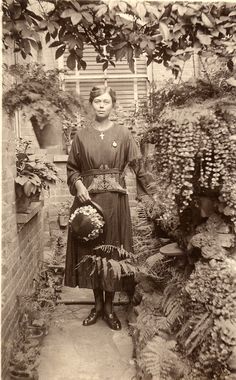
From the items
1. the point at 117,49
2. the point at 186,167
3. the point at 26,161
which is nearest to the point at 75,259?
the point at 26,161

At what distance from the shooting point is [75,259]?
4309 millimetres

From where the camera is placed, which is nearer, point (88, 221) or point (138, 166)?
point (88, 221)

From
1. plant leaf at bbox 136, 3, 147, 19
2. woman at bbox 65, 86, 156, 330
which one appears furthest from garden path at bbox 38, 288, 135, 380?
plant leaf at bbox 136, 3, 147, 19

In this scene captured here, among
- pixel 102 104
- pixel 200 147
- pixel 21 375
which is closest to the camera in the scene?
pixel 200 147

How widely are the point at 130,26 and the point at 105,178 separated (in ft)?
4.98

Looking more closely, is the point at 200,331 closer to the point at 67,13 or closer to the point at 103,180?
the point at 103,180

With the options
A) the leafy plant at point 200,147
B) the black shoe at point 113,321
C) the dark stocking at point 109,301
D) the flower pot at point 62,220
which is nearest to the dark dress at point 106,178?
the dark stocking at point 109,301

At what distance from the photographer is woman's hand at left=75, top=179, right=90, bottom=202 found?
4.05m

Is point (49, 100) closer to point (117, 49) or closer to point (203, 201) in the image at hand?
point (117, 49)

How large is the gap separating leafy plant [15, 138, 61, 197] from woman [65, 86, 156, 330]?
33 centimetres

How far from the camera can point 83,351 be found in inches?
150

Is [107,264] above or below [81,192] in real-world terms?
below

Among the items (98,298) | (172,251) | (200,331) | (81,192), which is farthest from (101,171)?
(200,331)

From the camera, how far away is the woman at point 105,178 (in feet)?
13.4
